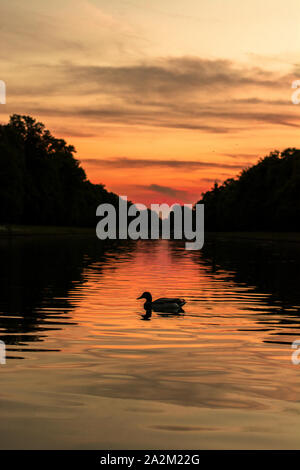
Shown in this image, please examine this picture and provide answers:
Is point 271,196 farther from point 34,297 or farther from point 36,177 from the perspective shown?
point 34,297

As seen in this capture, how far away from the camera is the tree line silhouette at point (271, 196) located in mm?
117625

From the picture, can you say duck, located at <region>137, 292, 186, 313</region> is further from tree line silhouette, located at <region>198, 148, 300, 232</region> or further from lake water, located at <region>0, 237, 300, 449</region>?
tree line silhouette, located at <region>198, 148, 300, 232</region>

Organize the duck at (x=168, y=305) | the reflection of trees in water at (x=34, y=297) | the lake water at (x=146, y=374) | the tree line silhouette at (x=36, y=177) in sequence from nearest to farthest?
the lake water at (x=146, y=374) → the reflection of trees in water at (x=34, y=297) → the duck at (x=168, y=305) → the tree line silhouette at (x=36, y=177)

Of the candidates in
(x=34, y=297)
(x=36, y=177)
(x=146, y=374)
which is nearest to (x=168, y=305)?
(x=34, y=297)

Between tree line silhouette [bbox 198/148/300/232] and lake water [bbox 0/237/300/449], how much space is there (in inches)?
3739

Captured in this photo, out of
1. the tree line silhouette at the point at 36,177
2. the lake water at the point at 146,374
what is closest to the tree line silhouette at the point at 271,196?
the tree line silhouette at the point at 36,177

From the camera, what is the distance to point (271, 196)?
455 ft

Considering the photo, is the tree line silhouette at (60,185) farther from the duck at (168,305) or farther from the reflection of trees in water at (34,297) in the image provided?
the duck at (168,305)

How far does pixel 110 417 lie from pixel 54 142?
435 ft

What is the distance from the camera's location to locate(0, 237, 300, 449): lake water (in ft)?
28.0

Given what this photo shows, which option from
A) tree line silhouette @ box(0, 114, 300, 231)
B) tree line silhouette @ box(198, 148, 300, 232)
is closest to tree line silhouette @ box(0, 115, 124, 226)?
tree line silhouette @ box(0, 114, 300, 231)

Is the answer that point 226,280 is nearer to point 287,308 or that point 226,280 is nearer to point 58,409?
point 287,308

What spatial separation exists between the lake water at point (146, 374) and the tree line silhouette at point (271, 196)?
312ft

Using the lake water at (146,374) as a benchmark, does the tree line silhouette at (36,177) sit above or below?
above
